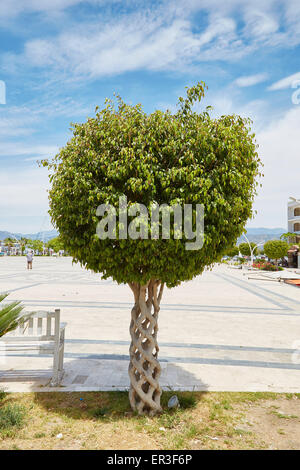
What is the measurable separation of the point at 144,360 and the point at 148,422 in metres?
0.67

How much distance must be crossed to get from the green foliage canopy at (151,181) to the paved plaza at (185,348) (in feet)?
7.18

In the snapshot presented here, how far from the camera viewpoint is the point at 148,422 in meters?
3.69

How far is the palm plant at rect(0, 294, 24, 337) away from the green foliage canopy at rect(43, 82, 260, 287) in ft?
3.29

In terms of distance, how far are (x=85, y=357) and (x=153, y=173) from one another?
13.2 ft

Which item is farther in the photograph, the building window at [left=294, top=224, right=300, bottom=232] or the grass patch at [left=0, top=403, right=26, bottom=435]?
the building window at [left=294, top=224, right=300, bottom=232]

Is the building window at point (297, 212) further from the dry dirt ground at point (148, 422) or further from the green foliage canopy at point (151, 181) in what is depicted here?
the green foliage canopy at point (151, 181)

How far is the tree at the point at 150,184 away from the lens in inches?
136

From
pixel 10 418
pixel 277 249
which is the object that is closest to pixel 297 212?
pixel 277 249

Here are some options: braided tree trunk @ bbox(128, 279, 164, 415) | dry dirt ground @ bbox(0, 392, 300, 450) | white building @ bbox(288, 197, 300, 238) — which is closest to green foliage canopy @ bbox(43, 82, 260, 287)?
braided tree trunk @ bbox(128, 279, 164, 415)

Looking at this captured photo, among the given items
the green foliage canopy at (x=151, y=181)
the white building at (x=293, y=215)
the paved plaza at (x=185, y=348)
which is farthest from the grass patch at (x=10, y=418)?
the white building at (x=293, y=215)

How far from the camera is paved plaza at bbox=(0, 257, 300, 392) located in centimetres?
488

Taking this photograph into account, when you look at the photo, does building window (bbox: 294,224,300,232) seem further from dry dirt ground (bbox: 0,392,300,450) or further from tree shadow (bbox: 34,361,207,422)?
tree shadow (bbox: 34,361,207,422)

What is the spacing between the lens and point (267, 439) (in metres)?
3.44
